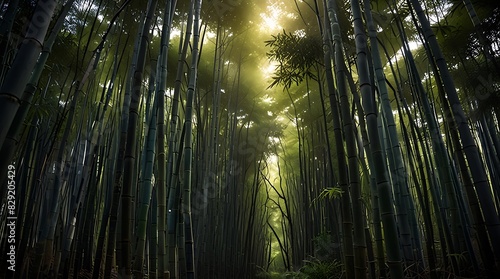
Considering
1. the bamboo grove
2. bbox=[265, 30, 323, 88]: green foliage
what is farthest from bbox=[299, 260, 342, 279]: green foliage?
bbox=[265, 30, 323, 88]: green foliage

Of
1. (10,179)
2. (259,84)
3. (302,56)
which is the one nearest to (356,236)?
(10,179)

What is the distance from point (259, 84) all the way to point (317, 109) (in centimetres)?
124

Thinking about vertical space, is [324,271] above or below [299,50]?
below

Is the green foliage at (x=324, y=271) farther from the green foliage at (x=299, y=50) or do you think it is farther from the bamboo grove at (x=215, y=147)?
the green foliage at (x=299, y=50)

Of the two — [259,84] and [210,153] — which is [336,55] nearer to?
[210,153]

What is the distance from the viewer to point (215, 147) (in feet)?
11.0

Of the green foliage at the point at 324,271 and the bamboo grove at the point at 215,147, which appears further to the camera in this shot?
the green foliage at the point at 324,271

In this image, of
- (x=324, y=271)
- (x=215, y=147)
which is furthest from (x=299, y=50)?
(x=324, y=271)

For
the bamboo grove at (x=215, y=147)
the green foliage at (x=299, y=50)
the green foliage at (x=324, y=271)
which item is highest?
the green foliage at (x=299, y=50)

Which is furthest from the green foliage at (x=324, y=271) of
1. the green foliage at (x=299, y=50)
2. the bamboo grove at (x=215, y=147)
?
the green foliage at (x=299, y=50)

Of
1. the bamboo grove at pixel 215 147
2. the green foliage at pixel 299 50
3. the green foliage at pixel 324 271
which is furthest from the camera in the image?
the green foliage at pixel 299 50

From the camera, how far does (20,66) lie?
686 millimetres

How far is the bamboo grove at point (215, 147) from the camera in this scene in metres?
Answer: 1.16

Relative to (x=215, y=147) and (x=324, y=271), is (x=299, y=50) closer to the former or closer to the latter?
(x=215, y=147)
